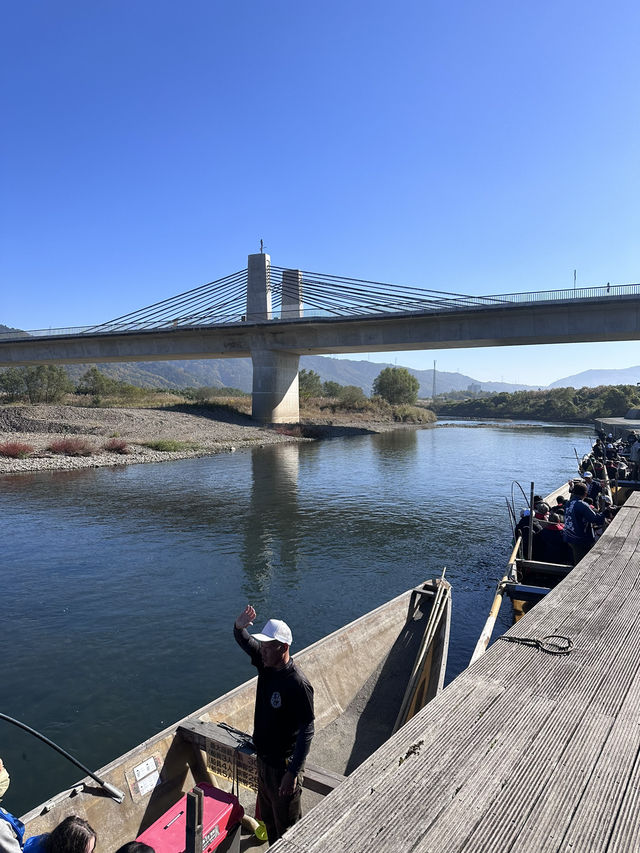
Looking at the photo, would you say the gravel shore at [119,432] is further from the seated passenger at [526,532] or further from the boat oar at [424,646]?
the boat oar at [424,646]

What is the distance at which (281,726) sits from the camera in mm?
4188

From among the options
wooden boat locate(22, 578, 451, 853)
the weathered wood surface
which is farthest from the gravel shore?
the weathered wood surface

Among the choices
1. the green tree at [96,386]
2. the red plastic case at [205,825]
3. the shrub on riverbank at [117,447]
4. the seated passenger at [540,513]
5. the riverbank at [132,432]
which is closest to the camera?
the red plastic case at [205,825]

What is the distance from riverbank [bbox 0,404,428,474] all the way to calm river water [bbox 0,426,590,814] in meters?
3.61

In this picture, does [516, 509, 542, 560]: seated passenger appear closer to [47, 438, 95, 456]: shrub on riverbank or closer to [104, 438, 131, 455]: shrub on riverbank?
[47, 438, 95, 456]: shrub on riverbank

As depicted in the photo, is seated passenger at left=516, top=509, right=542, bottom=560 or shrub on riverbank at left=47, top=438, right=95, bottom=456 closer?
seated passenger at left=516, top=509, right=542, bottom=560

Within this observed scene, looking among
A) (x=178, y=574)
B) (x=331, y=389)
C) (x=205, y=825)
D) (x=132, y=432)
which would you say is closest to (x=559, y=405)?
(x=331, y=389)

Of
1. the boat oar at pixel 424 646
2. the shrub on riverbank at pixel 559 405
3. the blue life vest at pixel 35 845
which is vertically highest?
the shrub on riverbank at pixel 559 405

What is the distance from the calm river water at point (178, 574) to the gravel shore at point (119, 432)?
9.99 ft

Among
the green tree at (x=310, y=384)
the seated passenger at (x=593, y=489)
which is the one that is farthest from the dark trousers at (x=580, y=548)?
the green tree at (x=310, y=384)

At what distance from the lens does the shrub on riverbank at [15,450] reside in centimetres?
3037

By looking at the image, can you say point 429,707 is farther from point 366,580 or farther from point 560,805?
point 366,580

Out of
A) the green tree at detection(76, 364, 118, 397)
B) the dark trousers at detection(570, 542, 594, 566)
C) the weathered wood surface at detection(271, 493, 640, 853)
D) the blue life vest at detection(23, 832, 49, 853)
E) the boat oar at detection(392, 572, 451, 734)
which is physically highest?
the green tree at detection(76, 364, 118, 397)

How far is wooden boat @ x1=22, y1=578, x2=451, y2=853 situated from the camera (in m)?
A: 4.40
